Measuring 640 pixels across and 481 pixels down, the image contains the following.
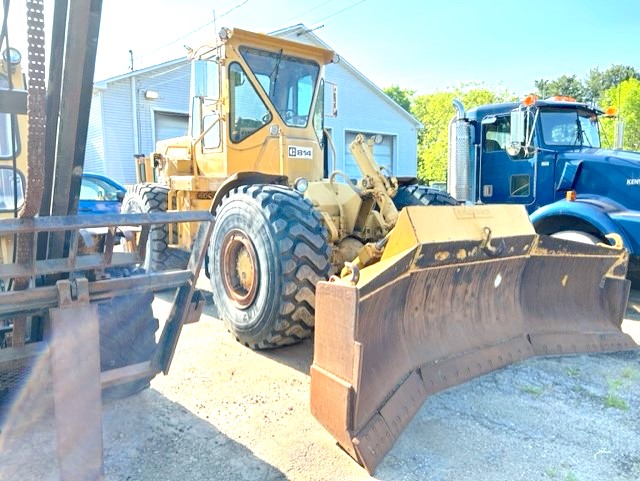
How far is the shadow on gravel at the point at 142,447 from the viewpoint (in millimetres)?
2709

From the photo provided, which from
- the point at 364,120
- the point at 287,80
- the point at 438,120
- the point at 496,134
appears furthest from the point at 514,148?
the point at 438,120

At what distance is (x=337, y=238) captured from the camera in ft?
16.1

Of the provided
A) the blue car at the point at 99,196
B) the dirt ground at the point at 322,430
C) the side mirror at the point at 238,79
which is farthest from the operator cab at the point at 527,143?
the blue car at the point at 99,196

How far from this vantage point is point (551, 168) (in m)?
7.02

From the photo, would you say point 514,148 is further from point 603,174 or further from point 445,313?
point 445,313

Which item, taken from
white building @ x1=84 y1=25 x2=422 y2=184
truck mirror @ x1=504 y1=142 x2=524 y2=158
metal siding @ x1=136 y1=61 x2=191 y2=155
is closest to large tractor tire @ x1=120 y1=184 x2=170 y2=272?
truck mirror @ x1=504 y1=142 x2=524 y2=158

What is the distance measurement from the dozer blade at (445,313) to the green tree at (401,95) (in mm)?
45026

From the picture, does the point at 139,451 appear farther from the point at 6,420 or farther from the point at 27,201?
the point at 27,201

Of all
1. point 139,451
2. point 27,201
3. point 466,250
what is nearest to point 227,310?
point 139,451

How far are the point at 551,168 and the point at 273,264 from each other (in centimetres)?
484

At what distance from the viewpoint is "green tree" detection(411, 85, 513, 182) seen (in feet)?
92.7

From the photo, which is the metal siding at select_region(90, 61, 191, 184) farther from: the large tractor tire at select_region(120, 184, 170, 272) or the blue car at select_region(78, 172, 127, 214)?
the large tractor tire at select_region(120, 184, 170, 272)

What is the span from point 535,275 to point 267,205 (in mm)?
2390

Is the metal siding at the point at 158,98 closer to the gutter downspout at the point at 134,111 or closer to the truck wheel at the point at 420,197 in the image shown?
the gutter downspout at the point at 134,111
